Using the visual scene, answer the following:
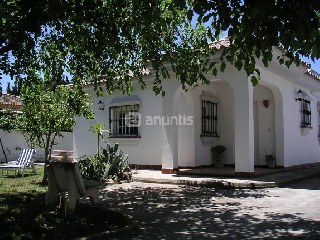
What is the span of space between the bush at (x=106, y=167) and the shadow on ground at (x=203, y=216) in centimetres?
198

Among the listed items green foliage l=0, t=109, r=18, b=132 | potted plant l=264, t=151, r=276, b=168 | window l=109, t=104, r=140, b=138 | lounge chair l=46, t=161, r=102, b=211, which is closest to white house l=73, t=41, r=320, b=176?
window l=109, t=104, r=140, b=138

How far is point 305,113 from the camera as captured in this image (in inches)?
652

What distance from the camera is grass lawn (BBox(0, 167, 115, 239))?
5660 mm

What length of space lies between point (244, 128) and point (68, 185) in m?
6.69

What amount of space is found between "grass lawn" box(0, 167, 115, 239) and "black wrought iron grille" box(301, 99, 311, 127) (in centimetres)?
1141

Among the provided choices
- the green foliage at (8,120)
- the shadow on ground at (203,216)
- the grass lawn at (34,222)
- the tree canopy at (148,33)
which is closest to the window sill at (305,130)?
the shadow on ground at (203,216)

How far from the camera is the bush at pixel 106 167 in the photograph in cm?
1216

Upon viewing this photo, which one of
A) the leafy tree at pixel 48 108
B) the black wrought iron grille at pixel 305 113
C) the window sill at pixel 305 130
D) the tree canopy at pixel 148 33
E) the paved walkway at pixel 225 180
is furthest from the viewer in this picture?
the black wrought iron grille at pixel 305 113

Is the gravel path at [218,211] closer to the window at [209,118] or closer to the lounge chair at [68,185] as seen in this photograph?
the lounge chair at [68,185]

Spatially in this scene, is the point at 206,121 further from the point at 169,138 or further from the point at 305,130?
the point at 305,130

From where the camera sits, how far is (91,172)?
12.2 meters

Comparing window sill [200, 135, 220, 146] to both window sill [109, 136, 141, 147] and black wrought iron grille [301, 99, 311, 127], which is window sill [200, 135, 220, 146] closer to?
window sill [109, 136, 141, 147]

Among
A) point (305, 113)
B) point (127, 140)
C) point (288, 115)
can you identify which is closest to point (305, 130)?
point (305, 113)

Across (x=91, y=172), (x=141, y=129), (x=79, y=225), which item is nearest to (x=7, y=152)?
(x=141, y=129)
